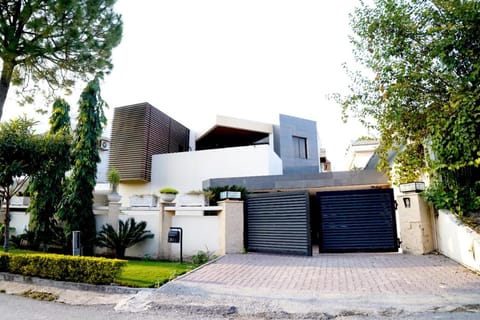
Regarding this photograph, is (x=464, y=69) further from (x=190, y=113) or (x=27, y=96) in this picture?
(x=190, y=113)

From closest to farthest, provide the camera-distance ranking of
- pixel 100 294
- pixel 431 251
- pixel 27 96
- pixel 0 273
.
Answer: pixel 100 294 → pixel 0 273 → pixel 431 251 → pixel 27 96

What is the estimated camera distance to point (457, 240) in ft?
21.9

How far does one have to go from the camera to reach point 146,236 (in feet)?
31.8

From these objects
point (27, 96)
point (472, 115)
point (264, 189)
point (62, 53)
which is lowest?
point (264, 189)

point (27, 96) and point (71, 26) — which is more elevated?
point (71, 26)

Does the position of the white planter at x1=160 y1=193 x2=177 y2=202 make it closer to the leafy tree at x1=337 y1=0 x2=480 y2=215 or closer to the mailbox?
the mailbox

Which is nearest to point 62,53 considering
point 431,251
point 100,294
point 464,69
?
point 100,294

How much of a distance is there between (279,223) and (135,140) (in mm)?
10494

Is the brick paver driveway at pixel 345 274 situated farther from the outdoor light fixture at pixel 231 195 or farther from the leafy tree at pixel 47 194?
the leafy tree at pixel 47 194

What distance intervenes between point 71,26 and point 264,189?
8922 mm

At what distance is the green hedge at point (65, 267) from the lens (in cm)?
607

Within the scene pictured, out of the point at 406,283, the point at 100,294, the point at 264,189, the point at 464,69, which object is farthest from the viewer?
the point at 264,189

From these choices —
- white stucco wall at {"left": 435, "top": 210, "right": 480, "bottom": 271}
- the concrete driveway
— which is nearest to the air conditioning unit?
the concrete driveway

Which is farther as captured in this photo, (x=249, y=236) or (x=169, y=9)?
(x=249, y=236)
